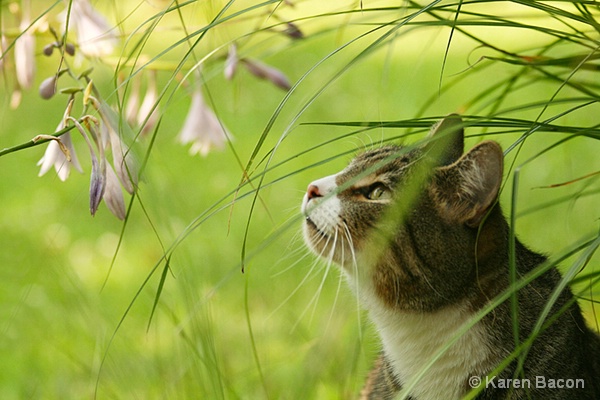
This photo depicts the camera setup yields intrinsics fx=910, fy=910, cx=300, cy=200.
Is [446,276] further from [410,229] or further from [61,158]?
[61,158]

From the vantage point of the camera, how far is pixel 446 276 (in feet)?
6.84

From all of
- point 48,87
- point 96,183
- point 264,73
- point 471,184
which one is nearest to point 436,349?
point 471,184

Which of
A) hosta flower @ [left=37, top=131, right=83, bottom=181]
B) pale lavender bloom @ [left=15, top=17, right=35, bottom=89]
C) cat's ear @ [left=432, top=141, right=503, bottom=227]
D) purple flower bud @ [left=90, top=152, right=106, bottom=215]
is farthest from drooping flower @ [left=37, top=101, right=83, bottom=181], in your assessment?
cat's ear @ [left=432, top=141, right=503, bottom=227]

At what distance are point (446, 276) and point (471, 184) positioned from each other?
219mm

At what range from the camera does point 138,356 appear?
321 centimetres

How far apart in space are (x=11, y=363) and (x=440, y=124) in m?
2.10

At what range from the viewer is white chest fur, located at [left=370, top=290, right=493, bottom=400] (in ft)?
6.76

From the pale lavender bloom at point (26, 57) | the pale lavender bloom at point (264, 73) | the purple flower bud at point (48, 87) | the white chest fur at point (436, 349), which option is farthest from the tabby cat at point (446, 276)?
the pale lavender bloom at point (26, 57)

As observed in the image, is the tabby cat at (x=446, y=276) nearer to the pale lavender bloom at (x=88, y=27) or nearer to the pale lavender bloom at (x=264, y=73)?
the pale lavender bloom at (x=264, y=73)

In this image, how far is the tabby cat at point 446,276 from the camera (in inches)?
80.7

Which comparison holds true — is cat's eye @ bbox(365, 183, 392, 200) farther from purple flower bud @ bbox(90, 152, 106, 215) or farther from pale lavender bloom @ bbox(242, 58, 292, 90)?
purple flower bud @ bbox(90, 152, 106, 215)

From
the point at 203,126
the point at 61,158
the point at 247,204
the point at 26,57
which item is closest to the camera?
the point at 61,158

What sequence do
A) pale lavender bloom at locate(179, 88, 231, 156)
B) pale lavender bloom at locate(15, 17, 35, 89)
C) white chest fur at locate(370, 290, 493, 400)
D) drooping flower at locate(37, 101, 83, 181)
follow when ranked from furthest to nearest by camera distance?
pale lavender bloom at locate(179, 88, 231, 156) < pale lavender bloom at locate(15, 17, 35, 89) < white chest fur at locate(370, 290, 493, 400) < drooping flower at locate(37, 101, 83, 181)

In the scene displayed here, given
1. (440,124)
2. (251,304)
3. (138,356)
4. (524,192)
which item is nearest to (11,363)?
(138,356)
